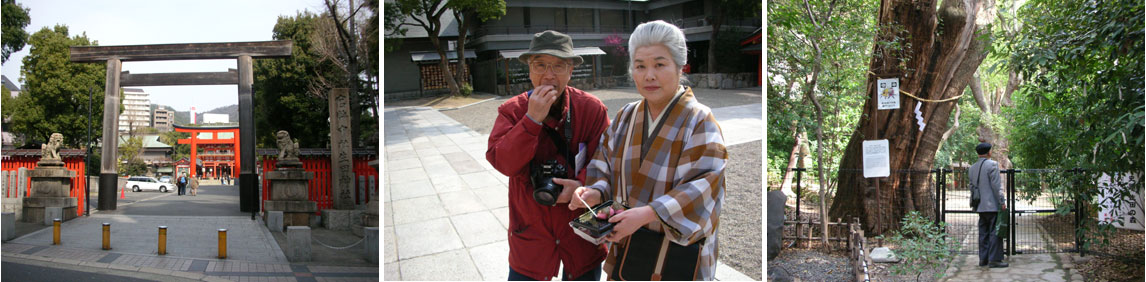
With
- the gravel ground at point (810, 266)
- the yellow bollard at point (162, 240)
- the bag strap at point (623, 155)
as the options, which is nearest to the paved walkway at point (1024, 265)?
the gravel ground at point (810, 266)

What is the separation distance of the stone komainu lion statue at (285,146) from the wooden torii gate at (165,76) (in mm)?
467

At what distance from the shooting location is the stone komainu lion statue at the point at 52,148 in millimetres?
3340

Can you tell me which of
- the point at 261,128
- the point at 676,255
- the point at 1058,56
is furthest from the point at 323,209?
the point at 1058,56

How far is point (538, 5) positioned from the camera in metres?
2.43

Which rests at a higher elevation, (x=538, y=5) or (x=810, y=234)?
(x=538, y=5)

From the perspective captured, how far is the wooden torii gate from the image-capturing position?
331cm

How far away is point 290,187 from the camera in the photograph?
4.48 m

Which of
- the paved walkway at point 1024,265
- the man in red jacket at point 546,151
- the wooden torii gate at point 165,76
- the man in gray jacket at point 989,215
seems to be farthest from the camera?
the man in gray jacket at point 989,215

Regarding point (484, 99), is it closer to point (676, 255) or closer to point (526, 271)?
point (526, 271)

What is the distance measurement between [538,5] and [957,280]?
3499mm

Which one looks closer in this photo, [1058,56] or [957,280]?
[1058,56]

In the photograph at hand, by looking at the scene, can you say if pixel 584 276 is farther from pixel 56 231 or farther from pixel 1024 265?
pixel 1024 265

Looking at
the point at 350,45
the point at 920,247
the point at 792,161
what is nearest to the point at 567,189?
the point at 350,45

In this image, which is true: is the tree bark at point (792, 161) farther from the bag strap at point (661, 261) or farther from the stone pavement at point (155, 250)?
the stone pavement at point (155, 250)
